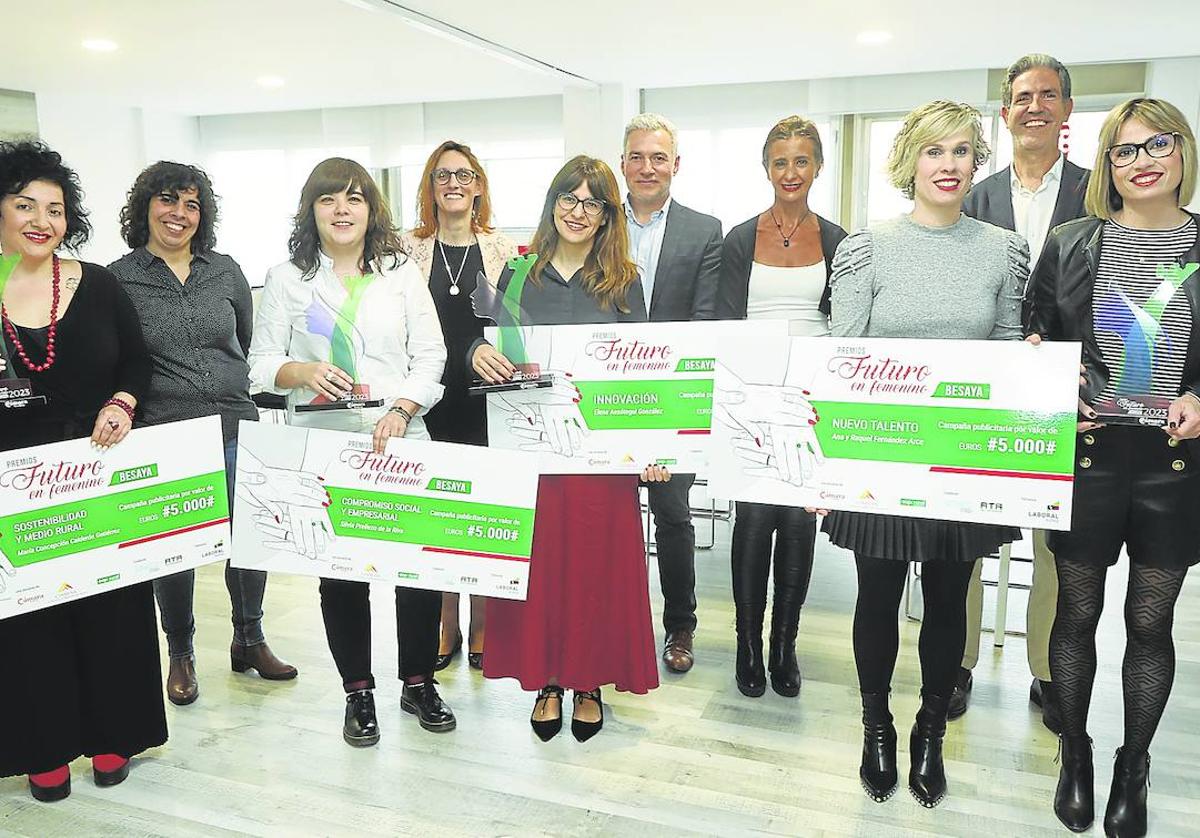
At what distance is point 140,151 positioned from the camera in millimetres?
9938

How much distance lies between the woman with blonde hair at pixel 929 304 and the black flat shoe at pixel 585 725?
74 cm

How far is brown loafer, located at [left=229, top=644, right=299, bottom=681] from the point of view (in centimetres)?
285

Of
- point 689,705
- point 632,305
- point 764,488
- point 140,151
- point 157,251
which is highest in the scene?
point 140,151

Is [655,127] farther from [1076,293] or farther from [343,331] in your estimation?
[1076,293]

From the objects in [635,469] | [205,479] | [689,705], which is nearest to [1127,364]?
[635,469]

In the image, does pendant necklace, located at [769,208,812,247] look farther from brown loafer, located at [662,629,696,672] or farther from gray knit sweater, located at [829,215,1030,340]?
brown loafer, located at [662,629,696,672]

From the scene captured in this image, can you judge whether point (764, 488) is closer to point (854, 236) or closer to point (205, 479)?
point (854, 236)

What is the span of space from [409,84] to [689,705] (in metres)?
7.13

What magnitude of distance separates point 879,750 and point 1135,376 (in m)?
1.01

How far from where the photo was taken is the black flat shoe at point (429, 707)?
8.15ft

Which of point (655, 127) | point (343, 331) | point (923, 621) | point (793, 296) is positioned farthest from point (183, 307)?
point (923, 621)

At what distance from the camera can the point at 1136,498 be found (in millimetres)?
1852

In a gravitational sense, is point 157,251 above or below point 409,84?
below

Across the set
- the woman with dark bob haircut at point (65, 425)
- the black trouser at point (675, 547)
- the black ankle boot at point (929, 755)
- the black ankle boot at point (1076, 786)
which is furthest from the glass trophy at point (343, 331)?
the black ankle boot at point (1076, 786)
